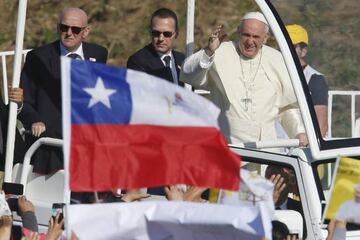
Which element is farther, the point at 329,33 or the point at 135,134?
the point at 329,33

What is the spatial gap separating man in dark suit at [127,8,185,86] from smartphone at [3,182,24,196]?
4.78 ft

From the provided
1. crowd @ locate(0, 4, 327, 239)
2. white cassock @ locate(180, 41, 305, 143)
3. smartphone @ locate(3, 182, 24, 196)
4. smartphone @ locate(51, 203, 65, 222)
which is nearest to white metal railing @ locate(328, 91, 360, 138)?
crowd @ locate(0, 4, 327, 239)

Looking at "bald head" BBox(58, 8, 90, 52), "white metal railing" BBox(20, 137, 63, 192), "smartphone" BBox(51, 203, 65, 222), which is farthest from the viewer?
"bald head" BBox(58, 8, 90, 52)

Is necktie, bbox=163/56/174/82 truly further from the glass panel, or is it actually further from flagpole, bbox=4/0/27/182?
flagpole, bbox=4/0/27/182

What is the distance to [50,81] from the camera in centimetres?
1314

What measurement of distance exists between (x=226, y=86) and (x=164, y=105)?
242 centimetres

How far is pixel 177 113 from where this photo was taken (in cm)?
1021

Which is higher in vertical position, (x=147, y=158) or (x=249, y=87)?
(x=249, y=87)

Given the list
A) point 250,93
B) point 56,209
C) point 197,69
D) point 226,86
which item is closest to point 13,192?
point 56,209

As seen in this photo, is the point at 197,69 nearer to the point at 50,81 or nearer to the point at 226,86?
the point at 226,86

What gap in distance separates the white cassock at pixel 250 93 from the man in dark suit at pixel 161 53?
0.67 metres

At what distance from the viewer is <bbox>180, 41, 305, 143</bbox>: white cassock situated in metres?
12.5

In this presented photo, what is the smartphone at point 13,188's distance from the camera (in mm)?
12273

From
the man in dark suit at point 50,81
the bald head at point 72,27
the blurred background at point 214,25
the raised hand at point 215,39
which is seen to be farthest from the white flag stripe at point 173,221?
the bald head at point 72,27
